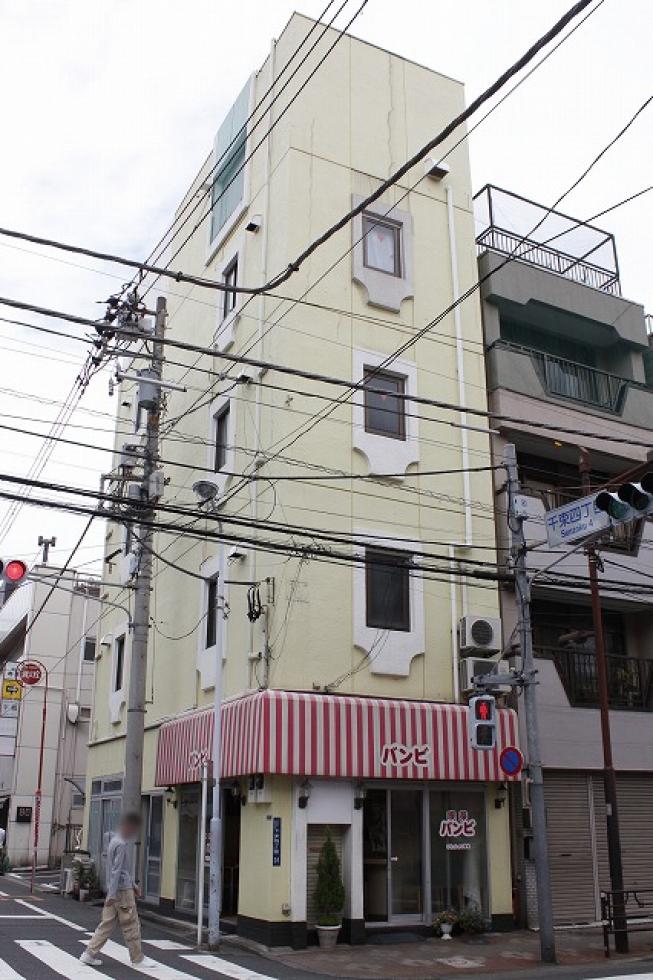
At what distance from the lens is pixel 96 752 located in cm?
2673

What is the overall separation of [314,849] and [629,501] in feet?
26.2

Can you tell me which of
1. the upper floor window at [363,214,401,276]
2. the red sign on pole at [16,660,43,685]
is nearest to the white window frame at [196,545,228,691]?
the upper floor window at [363,214,401,276]

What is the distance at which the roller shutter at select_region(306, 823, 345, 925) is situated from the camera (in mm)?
15453

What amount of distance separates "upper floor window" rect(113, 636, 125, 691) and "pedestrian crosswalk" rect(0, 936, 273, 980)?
10.8 metres

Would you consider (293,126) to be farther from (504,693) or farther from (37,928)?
(37,928)

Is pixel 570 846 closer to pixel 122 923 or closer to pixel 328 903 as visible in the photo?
pixel 328 903

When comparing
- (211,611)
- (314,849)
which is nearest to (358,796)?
(314,849)

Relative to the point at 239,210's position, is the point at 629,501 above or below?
below

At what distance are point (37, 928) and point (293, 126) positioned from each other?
1623 cm

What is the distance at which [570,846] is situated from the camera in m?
18.5

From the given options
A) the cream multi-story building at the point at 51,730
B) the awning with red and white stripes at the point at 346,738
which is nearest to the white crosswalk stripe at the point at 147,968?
the awning with red and white stripes at the point at 346,738

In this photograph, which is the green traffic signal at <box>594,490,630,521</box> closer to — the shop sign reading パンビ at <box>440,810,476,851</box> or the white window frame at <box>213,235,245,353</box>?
the shop sign reading パンビ at <box>440,810,476,851</box>

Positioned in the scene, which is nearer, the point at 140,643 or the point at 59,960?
the point at 59,960

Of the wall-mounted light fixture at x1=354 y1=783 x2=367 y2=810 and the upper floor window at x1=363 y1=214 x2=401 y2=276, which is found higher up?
the upper floor window at x1=363 y1=214 x2=401 y2=276
